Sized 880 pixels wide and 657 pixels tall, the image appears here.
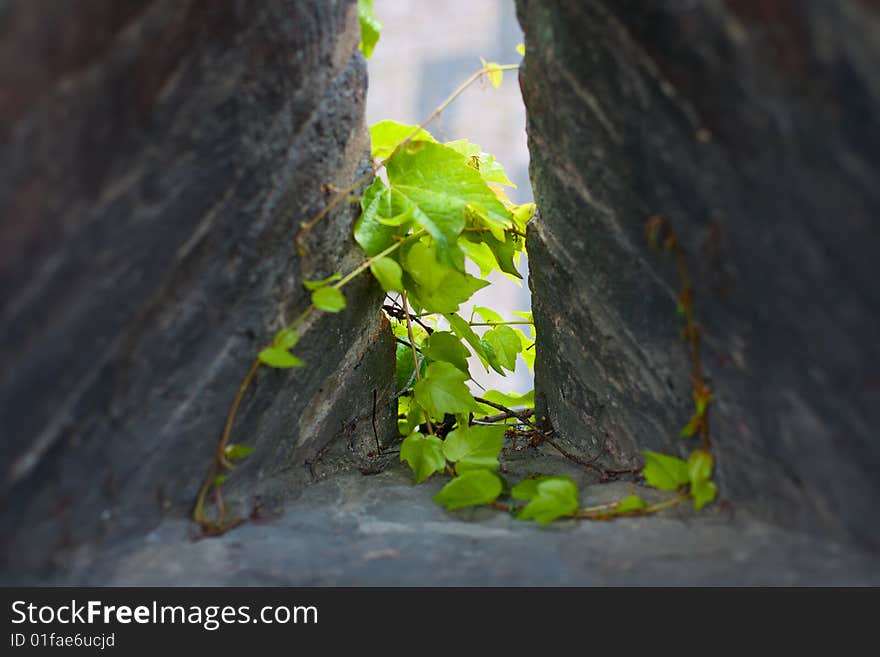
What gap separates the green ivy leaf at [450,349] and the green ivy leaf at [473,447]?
168mm

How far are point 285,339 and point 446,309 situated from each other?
0.82 ft

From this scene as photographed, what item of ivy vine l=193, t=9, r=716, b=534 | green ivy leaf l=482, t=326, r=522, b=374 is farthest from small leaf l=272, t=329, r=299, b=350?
green ivy leaf l=482, t=326, r=522, b=374

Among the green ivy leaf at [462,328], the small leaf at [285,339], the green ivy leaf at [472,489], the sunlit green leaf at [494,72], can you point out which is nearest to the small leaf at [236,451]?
the small leaf at [285,339]

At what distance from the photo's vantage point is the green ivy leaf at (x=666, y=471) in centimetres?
76

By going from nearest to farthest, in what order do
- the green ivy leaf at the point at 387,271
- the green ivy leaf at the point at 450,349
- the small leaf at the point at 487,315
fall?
the green ivy leaf at the point at 387,271 < the green ivy leaf at the point at 450,349 < the small leaf at the point at 487,315

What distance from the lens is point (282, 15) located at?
0.71 metres

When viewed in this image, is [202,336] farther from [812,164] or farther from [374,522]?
[812,164]

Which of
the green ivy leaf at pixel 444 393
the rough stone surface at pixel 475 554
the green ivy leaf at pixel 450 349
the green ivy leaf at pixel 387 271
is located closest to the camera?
the rough stone surface at pixel 475 554

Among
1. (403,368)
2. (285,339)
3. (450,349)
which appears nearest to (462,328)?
(450,349)

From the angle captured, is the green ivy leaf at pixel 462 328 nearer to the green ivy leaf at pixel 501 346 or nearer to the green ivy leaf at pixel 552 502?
the green ivy leaf at pixel 501 346

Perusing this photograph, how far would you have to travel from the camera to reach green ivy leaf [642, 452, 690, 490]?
2.51 ft

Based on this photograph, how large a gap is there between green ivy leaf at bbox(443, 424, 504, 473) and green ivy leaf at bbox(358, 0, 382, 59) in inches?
18.6

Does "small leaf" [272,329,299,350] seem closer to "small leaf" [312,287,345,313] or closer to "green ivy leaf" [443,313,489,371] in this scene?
"small leaf" [312,287,345,313]
